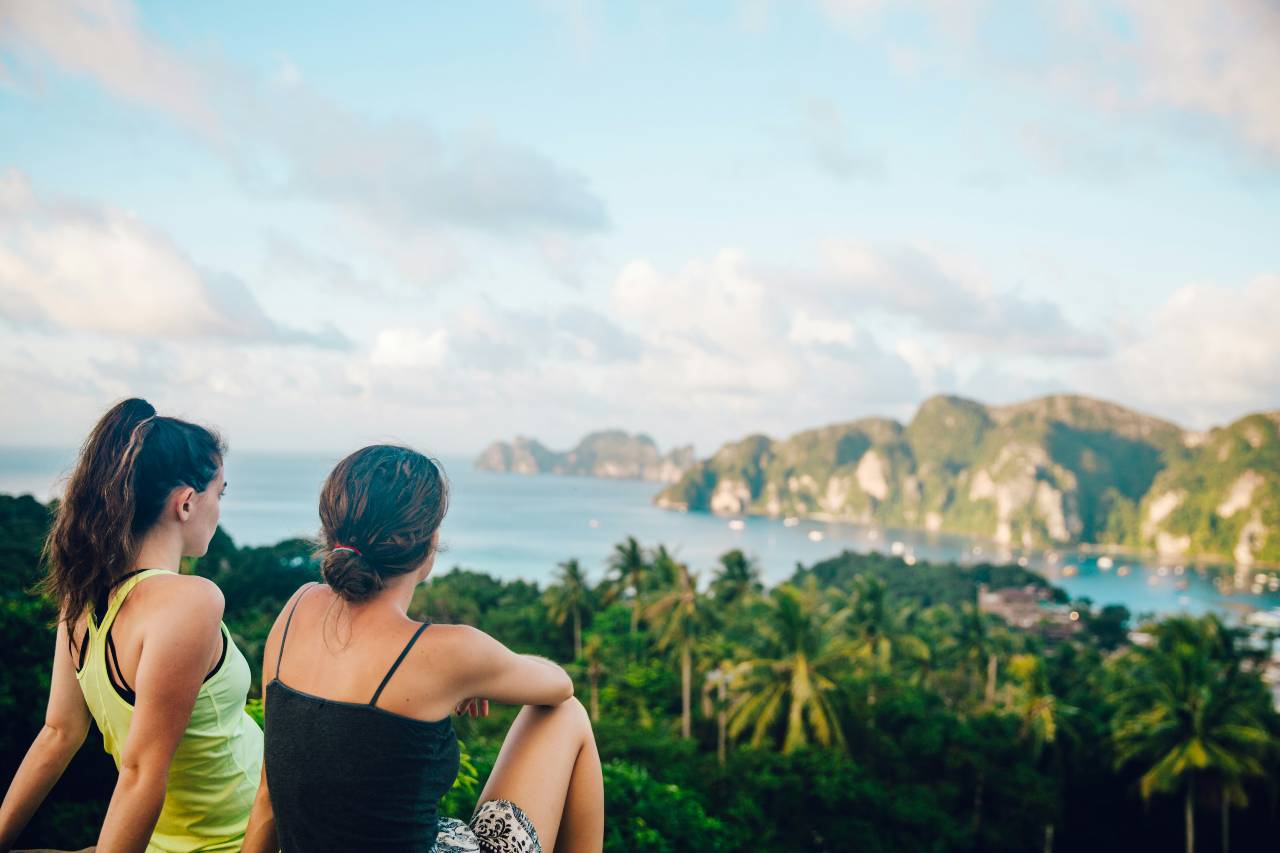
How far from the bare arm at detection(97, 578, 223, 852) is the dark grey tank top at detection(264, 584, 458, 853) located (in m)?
0.17

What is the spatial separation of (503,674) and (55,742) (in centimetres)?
111

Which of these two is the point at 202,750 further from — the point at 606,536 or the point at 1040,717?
the point at 606,536

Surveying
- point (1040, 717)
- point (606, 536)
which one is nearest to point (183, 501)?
point (1040, 717)

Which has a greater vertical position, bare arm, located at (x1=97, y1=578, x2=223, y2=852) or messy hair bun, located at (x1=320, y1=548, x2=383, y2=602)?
messy hair bun, located at (x1=320, y1=548, x2=383, y2=602)

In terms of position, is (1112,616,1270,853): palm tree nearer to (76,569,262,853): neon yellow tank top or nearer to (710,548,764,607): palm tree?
(710,548,764,607): palm tree

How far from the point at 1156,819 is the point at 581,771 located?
26141mm

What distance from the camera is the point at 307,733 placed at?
155 cm

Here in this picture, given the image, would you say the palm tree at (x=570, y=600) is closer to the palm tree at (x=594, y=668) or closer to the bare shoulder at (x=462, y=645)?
the palm tree at (x=594, y=668)

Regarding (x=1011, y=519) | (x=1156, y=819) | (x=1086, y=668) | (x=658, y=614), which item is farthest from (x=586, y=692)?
(x=1011, y=519)

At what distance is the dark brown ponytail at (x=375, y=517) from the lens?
1.56 m

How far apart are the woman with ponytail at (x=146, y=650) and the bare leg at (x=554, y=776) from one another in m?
0.62

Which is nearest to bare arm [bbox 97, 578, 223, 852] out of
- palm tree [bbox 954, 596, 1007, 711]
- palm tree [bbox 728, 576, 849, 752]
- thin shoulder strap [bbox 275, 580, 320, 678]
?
thin shoulder strap [bbox 275, 580, 320, 678]

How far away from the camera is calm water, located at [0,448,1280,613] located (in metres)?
63.1

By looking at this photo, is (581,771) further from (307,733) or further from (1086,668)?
(1086,668)
